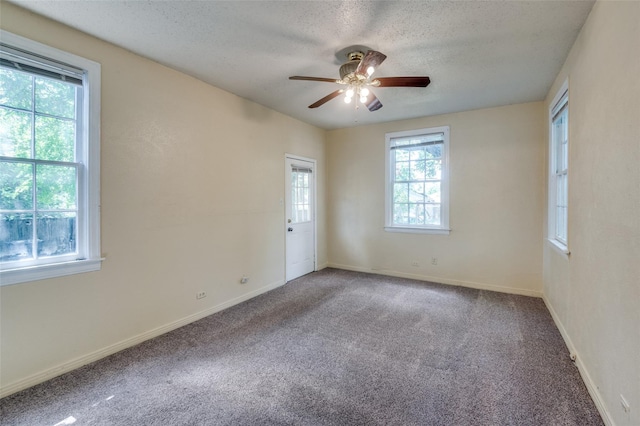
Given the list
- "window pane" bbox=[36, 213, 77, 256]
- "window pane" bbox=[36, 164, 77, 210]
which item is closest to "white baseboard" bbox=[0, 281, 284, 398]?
"window pane" bbox=[36, 213, 77, 256]

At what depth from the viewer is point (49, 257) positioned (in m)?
2.25

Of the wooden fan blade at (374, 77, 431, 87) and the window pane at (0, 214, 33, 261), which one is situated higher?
the wooden fan blade at (374, 77, 431, 87)

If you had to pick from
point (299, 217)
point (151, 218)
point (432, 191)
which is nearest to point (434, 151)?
point (432, 191)

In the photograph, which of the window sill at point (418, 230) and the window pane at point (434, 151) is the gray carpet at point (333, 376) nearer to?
the window sill at point (418, 230)

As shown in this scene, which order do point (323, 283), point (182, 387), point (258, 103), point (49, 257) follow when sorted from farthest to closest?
point (323, 283) < point (258, 103) < point (49, 257) < point (182, 387)

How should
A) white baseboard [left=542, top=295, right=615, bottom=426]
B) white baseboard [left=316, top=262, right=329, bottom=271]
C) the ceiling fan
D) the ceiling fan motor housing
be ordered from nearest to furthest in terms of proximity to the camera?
white baseboard [left=542, top=295, right=615, bottom=426] < the ceiling fan < the ceiling fan motor housing < white baseboard [left=316, top=262, right=329, bottom=271]

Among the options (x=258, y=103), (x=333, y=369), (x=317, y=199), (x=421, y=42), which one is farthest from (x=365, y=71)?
(x=317, y=199)

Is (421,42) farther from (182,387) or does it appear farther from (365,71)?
(182,387)

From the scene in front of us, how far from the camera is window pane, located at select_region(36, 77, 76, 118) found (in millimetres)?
2213

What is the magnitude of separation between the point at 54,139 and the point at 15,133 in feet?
0.71

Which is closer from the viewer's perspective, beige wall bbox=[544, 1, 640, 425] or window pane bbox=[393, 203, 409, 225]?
beige wall bbox=[544, 1, 640, 425]

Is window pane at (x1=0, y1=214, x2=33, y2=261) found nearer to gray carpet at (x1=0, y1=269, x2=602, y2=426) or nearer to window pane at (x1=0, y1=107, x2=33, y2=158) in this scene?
window pane at (x1=0, y1=107, x2=33, y2=158)

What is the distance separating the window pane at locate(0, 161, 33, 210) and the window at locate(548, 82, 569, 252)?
4675 millimetres

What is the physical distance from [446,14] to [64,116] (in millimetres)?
3023
